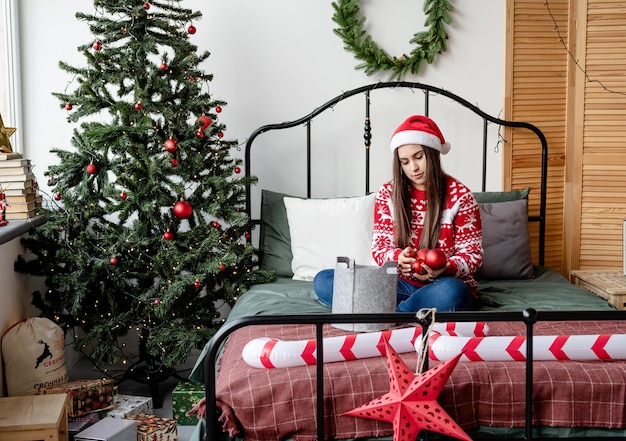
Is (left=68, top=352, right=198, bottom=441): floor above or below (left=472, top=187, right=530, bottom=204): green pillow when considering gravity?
below

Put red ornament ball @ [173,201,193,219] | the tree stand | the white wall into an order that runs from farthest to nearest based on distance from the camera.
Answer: the white wall → the tree stand → red ornament ball @ [173,201,193,219]

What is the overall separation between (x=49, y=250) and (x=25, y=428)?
0.88 m

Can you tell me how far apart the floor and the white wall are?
850mm

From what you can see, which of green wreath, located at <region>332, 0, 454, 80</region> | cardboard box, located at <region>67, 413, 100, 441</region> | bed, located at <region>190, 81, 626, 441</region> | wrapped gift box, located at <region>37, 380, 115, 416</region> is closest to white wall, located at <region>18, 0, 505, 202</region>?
green wreath, located at <region>332, 0, 454, 80</region>

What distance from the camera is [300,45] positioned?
11.4ft

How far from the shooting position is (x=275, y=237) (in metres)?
3.28

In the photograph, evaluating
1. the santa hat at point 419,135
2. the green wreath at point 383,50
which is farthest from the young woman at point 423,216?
the green wreath at point 383,50

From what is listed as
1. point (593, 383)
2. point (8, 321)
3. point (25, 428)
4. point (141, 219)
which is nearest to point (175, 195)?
point (141, 219)

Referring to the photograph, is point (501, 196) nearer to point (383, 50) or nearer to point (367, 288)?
point (383, 50)

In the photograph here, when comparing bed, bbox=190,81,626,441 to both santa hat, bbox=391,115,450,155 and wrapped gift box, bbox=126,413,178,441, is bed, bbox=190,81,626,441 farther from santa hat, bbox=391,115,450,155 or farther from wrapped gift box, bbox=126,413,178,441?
santa hat, bbox=391,115,450,155

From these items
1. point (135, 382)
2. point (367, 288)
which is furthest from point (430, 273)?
point (135, 382)

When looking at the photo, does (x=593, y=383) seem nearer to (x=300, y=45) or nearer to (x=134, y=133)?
(x=134, y=133)

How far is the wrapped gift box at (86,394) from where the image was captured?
8.68ft

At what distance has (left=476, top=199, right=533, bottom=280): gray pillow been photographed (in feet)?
10.3
